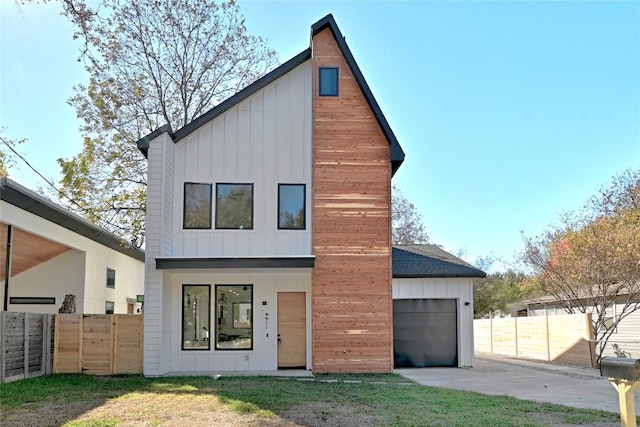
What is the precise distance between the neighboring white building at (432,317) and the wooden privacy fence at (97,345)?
708 cm

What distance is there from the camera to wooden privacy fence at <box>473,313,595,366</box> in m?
17.2

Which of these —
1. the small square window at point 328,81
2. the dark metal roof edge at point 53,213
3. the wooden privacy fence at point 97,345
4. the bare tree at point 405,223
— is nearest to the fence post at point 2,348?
the wooden privacy fence at point 97,345

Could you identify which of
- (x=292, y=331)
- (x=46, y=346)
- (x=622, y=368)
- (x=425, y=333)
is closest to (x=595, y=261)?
(x=425, y=333)

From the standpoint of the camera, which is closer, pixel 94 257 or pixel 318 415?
pixel 318 415

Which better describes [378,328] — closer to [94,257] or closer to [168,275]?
[168,275]

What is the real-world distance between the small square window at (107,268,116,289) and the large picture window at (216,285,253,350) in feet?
25.6

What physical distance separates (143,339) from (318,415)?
675 centimetres

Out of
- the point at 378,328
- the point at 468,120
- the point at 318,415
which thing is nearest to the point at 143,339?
the point at 378,328

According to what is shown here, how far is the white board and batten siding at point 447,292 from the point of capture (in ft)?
55.0

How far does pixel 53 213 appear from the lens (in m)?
15.3

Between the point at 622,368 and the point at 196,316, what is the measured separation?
10.6 meters

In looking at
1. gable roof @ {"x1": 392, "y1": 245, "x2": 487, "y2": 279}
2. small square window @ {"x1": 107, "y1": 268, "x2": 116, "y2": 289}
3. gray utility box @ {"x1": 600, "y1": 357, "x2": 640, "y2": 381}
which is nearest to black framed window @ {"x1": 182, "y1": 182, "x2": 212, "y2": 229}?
gable roof @ {"x1": 392, "y1": 245, "x2": 487, "y2": 279}

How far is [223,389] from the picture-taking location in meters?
11.0

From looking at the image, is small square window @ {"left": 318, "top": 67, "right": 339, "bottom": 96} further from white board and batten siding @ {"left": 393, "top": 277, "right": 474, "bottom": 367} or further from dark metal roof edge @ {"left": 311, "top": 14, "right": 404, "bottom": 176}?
white board and batten siding @ {"left": 393, "top": 277, "right": 474, "bottom": 367}
